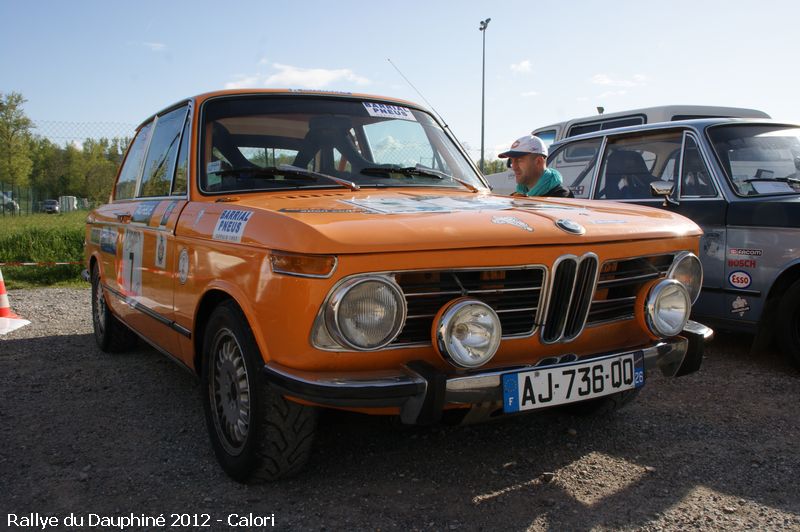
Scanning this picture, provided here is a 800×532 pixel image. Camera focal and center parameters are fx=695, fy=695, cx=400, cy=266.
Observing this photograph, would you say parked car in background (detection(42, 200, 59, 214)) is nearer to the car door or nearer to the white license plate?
the car door

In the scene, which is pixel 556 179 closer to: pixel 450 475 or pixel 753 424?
pixel 753 424

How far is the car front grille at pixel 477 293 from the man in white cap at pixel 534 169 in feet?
8.94

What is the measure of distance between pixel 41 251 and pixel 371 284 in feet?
35.8

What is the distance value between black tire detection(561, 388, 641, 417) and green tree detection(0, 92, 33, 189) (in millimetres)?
46189

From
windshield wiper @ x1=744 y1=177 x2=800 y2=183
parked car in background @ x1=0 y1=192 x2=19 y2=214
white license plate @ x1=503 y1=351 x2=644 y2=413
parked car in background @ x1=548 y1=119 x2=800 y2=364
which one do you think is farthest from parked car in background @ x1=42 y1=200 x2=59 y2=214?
white license plate @ x1=503 y1=351 x2=644 y2=413

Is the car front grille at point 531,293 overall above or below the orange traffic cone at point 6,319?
above

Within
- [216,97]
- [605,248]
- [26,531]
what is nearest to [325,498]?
[26,531]

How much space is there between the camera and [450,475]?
314 cm

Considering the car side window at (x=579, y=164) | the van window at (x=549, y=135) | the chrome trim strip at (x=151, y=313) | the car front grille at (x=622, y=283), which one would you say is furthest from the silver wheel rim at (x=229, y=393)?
the van window at (x=549, y=135)

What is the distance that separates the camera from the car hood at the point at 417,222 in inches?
99.2

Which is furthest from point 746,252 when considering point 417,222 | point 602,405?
point 417,222

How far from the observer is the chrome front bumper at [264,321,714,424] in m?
2.46

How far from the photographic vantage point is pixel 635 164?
613cm

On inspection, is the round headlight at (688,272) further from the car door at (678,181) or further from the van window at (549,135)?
the van window at (549,135)
